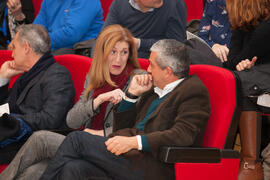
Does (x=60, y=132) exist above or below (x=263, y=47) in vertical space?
below

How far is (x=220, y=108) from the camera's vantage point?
2.27m

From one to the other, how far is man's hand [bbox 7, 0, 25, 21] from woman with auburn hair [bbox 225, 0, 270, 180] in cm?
206

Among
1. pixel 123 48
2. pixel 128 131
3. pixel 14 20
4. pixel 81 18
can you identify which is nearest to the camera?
pixel 128 131

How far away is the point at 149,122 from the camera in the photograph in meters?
2.27

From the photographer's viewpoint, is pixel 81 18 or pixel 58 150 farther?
pixel 81 18

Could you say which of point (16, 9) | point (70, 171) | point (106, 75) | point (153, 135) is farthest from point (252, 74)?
point (16, 9)

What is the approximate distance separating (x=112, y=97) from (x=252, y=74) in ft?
2.57

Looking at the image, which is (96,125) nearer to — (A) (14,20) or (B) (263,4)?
(B) (263,4)

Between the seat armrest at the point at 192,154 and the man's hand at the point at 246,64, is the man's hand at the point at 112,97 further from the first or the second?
the man's hand at the point at 246,64

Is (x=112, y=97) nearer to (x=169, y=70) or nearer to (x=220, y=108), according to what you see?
(x=169, y=70)

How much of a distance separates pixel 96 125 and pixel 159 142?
2.37 ft

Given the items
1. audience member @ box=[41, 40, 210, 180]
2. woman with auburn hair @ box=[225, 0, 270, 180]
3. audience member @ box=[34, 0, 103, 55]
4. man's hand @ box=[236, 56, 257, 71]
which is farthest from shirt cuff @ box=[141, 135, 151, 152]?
audience member @ box=[34, 0, 103, 55]

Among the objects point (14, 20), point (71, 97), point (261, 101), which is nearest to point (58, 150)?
point (71, 97)

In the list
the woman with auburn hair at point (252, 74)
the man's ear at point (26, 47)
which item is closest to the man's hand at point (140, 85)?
the woman with auburn hair at point (252, 74)
